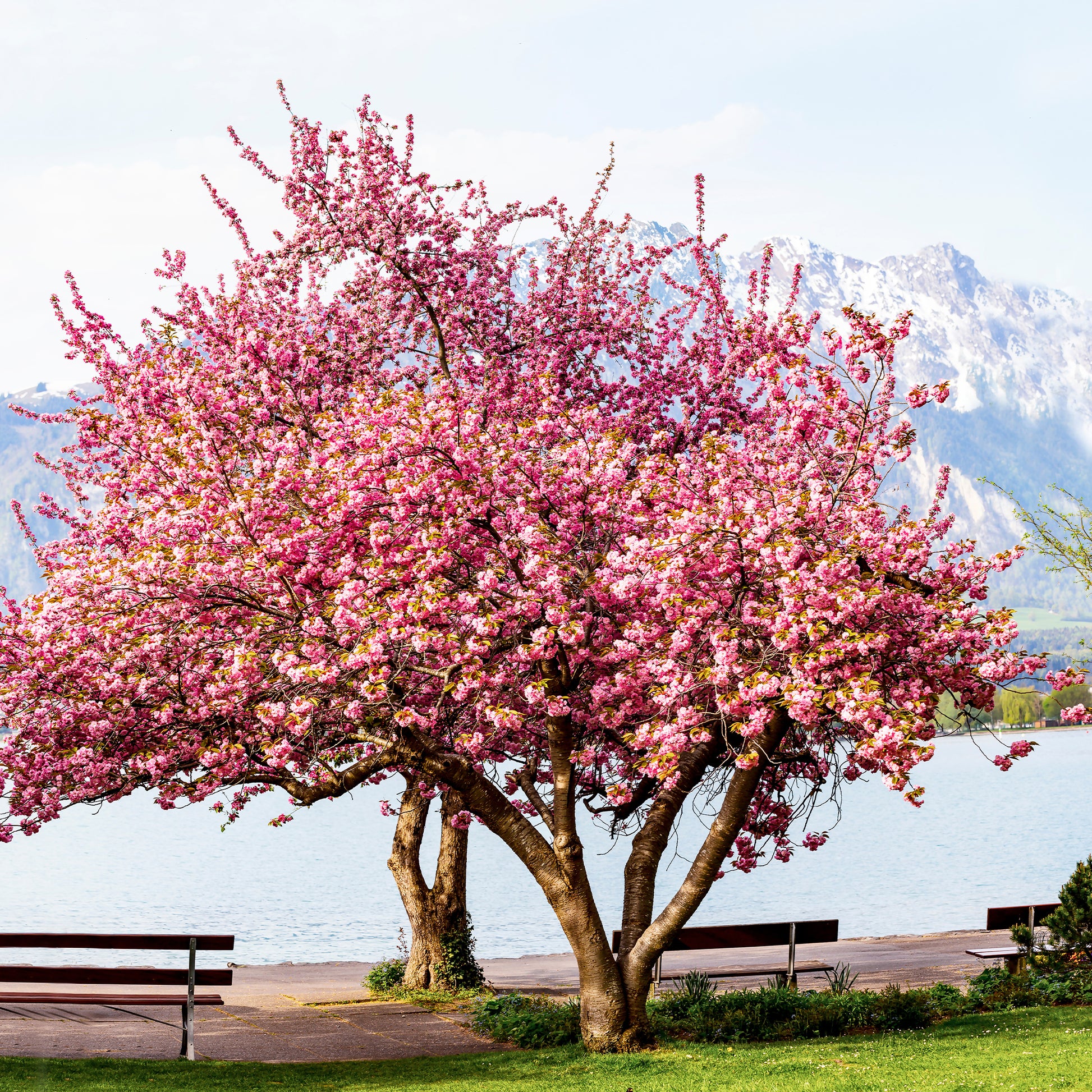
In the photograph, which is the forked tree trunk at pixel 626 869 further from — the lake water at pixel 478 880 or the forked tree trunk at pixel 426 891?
the lake water at pixel 478 880

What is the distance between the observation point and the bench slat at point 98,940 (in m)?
11.9

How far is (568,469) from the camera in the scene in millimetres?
11227

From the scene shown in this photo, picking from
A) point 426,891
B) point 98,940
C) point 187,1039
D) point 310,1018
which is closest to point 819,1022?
point 310,1018

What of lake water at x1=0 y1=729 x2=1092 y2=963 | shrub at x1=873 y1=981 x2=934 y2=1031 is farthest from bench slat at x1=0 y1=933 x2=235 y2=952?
shrub at x1=873 y1=981 x2=934 y2=1031

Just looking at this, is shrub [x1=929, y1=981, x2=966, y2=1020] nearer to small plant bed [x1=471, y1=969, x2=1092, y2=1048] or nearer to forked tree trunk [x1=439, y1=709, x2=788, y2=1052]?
small plant bed [x1=471, y1=969, x2=1092, y2=1048]

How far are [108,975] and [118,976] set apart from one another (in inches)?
3.8

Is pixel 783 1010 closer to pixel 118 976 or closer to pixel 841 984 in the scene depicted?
pixel 841 984

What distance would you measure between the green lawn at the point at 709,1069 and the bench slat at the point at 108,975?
2.64ft

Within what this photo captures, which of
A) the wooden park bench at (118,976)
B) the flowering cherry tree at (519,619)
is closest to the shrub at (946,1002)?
the flowering cherry tree at (519,619)

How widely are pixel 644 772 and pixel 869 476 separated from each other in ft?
11.3

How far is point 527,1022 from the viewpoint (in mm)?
12188

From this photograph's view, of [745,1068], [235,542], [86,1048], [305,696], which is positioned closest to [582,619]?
[305,696]

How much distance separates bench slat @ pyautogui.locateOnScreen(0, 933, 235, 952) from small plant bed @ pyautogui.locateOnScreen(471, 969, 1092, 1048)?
3127mm

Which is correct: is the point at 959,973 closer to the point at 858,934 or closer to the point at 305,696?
the point at 305,696
